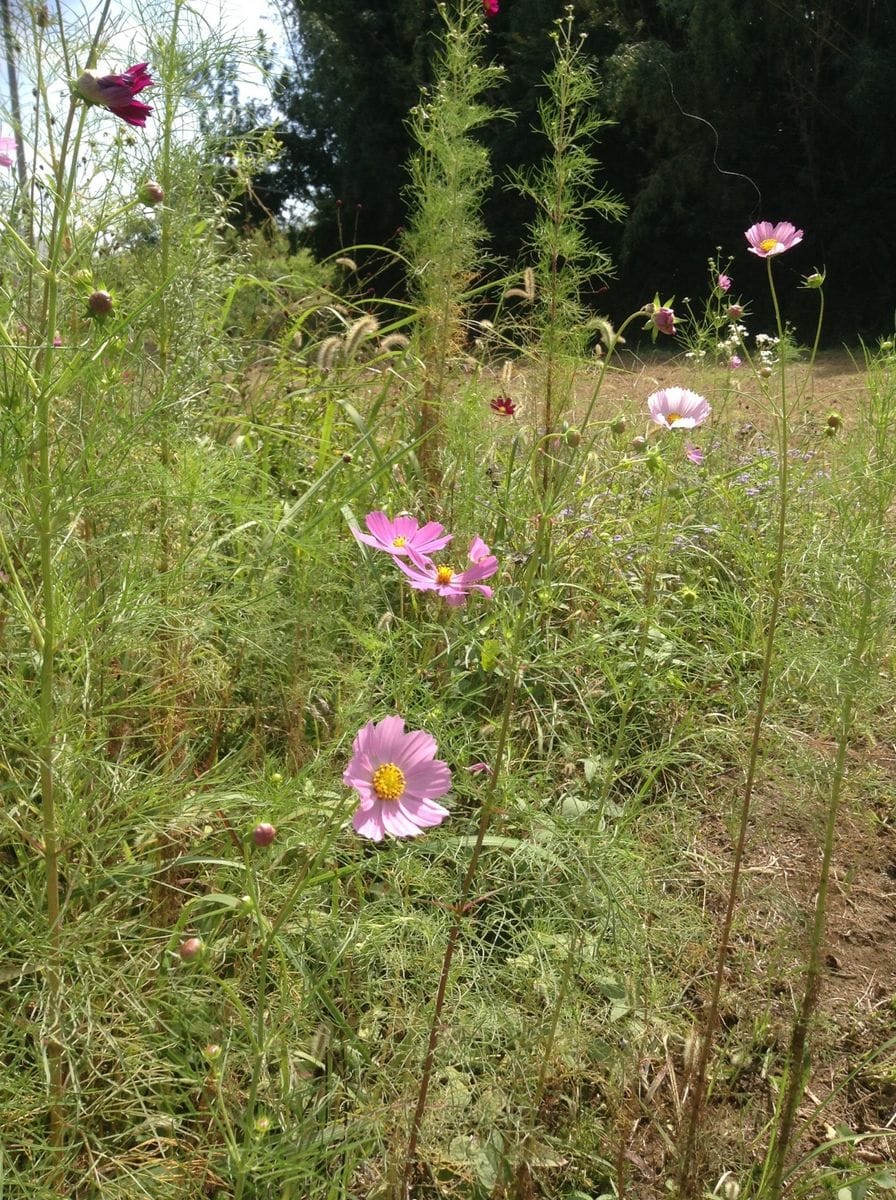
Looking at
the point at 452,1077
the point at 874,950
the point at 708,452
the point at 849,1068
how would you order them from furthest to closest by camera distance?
the point at 708,452, the point at 874,950, the point at 849,1068, the point at 452,1077

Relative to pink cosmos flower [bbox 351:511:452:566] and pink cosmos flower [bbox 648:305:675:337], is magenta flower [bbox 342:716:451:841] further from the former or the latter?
pink cosmos flower [bbox 648:305:675:337]

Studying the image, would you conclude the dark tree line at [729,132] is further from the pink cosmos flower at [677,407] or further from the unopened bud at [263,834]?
the unopened bud at [263,834]

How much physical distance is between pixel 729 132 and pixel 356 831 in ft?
40.7

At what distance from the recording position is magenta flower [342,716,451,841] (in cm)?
93

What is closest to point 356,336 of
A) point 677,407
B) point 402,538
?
point 677,407

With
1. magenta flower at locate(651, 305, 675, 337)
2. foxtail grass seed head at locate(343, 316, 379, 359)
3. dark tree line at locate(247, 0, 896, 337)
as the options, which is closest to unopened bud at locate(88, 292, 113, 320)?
magenta flower at locate(651, 305, 675, 337)

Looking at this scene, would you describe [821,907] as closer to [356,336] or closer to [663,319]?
[663,319]

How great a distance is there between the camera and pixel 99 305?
985 mm

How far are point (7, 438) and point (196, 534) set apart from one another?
2.02 feet

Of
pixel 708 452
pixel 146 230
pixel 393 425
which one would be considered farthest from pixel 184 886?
pixel 708 452

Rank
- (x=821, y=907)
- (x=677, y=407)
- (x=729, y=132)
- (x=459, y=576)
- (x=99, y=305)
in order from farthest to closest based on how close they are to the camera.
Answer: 1. (x=729, y=132)
2. (x=677, y=407)
3. (x=459, y=576)
4. (x=821, y=907)
5. (x=99, y=305)

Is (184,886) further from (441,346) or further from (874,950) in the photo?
(441,346)

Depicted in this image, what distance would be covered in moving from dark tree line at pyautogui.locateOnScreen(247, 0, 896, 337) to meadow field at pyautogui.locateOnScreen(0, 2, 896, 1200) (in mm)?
9592

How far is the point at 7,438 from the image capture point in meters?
0.99
